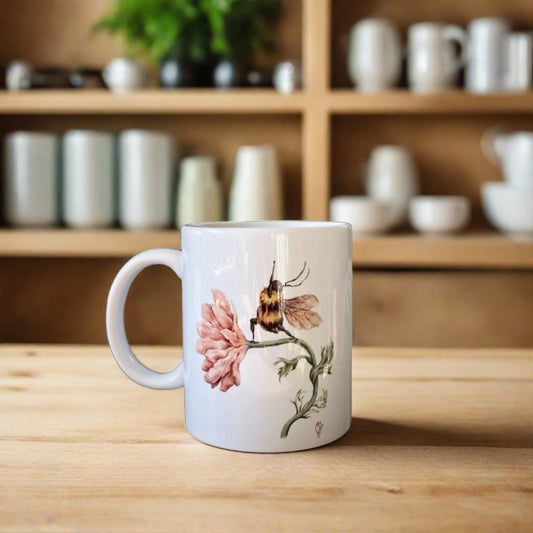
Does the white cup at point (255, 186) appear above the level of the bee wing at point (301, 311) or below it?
above

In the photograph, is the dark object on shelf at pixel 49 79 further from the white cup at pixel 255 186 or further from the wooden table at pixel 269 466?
the wooden table at pixel 269 466

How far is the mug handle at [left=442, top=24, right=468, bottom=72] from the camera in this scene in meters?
1.61

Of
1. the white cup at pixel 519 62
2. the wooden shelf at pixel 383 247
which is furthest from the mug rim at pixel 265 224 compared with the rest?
the white cup at pixel 519 62

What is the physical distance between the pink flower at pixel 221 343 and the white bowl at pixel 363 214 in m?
1.11

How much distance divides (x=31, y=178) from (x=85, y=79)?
0.28m

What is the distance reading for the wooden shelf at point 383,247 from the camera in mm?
1549

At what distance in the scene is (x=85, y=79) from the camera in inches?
66.2

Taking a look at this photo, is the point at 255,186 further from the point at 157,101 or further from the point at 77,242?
the point at 77,242

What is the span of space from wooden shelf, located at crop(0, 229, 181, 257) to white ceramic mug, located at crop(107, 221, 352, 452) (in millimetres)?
1152

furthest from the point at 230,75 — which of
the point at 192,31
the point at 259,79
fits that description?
the point at 192,31

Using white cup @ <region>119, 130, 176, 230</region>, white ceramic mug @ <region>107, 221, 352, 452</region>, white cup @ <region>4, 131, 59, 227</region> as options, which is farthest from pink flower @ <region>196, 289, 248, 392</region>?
white cup @ <region>4, 131, 59, 227</region>

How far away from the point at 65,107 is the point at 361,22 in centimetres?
75

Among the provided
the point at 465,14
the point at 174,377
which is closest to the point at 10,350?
the point at 174,377

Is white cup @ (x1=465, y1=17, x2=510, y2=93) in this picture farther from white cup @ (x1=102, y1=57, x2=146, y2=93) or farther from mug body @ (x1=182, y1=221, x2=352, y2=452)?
mug body @ (x1=182, y1=221, x2=352, y2=452)
